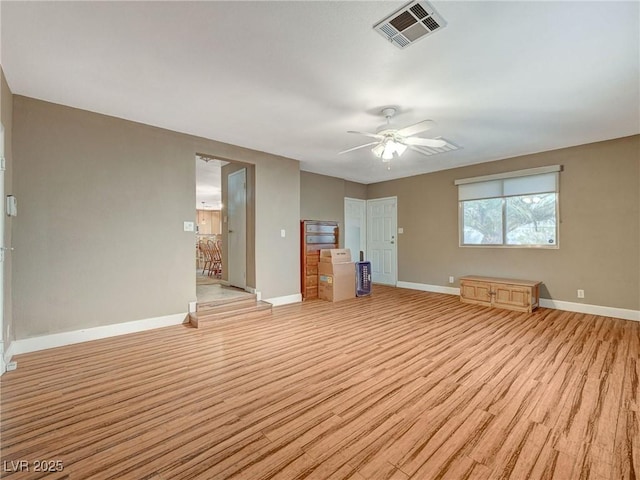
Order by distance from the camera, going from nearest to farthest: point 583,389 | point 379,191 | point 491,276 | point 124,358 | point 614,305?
1. point 583,389
2. point 124,358
3. point 614,305
4. point 491,276
5. point 379,191

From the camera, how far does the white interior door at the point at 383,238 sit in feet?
23.3

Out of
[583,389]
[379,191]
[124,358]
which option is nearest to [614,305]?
[583,389]

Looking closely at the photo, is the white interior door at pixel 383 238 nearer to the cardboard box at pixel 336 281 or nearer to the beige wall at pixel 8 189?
Result: the cardboard box at pixel 336 281

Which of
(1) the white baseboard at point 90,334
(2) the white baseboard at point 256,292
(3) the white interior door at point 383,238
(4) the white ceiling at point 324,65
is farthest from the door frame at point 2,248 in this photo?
(3) the white interior door at point 383,238

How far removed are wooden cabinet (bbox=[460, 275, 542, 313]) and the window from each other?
2.54ft

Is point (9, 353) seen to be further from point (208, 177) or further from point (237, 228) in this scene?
point (208, 177)

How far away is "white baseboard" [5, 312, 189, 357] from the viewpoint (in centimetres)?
299

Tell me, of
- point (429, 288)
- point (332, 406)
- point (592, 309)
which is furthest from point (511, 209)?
point (332, 406)

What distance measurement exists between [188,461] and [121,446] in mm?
446

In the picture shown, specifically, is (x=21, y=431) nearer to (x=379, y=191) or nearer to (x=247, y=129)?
(x=247, y=129)

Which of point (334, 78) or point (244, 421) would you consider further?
point (334, 78)

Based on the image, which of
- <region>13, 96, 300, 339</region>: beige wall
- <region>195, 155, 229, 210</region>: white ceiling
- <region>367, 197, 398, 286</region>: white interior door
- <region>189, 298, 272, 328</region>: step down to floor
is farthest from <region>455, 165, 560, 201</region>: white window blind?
<region>195, 155, 229, 210</region>: white ceiling

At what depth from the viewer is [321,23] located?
1.96 m

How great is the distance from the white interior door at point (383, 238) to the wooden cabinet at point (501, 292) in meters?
2.00
